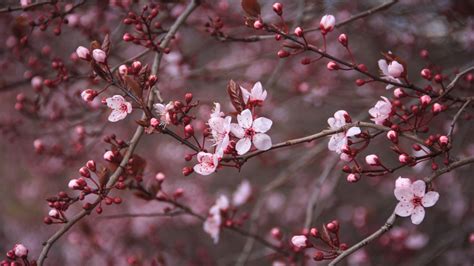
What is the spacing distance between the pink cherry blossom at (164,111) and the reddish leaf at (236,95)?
0.20 metres

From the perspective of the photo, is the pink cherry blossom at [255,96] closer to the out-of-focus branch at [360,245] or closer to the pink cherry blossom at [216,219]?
the out-of-focus branch at [360,245]

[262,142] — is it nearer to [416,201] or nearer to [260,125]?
[260,125]

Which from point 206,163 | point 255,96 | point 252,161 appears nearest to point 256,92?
point 255,96

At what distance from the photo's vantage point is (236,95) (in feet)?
5.67

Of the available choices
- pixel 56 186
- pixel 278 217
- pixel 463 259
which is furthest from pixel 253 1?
pixel 56 186

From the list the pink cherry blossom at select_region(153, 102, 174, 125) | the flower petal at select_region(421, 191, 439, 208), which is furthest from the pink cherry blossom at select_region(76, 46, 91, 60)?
the flower petal at select_region(421, 191, 439, 208)

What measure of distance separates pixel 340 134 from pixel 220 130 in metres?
0.42

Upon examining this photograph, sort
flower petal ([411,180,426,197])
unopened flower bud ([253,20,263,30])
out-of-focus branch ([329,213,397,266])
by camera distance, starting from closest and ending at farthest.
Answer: out-of-focus branch ([329,213,397,266]) → flower petal ([411,180,426,197]) → unopened flower bud ([253,20,263,30])

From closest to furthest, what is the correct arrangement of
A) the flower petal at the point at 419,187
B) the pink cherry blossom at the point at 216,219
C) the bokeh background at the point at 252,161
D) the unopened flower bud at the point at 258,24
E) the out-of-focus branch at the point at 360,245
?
the out-of-focus branch at the point at 360,245 < the flower petal at the point at 419,187 < the unopened flower bud at the point at 258,24 < the pink cherry blossom at the point at 216,219 < the bokeh background at the point at 252,161

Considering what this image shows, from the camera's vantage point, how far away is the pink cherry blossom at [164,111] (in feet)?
5.52

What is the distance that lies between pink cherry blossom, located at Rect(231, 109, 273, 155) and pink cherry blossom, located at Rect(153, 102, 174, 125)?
22 cm

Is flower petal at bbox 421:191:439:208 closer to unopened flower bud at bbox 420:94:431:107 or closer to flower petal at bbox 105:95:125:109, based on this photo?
unopened flower bud at bbox 420:94:431:107

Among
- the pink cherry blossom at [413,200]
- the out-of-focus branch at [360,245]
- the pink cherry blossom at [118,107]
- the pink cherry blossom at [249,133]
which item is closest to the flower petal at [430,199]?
the pink cherry blossom at [413,200]

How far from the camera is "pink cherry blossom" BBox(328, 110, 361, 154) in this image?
1696 millimetres
